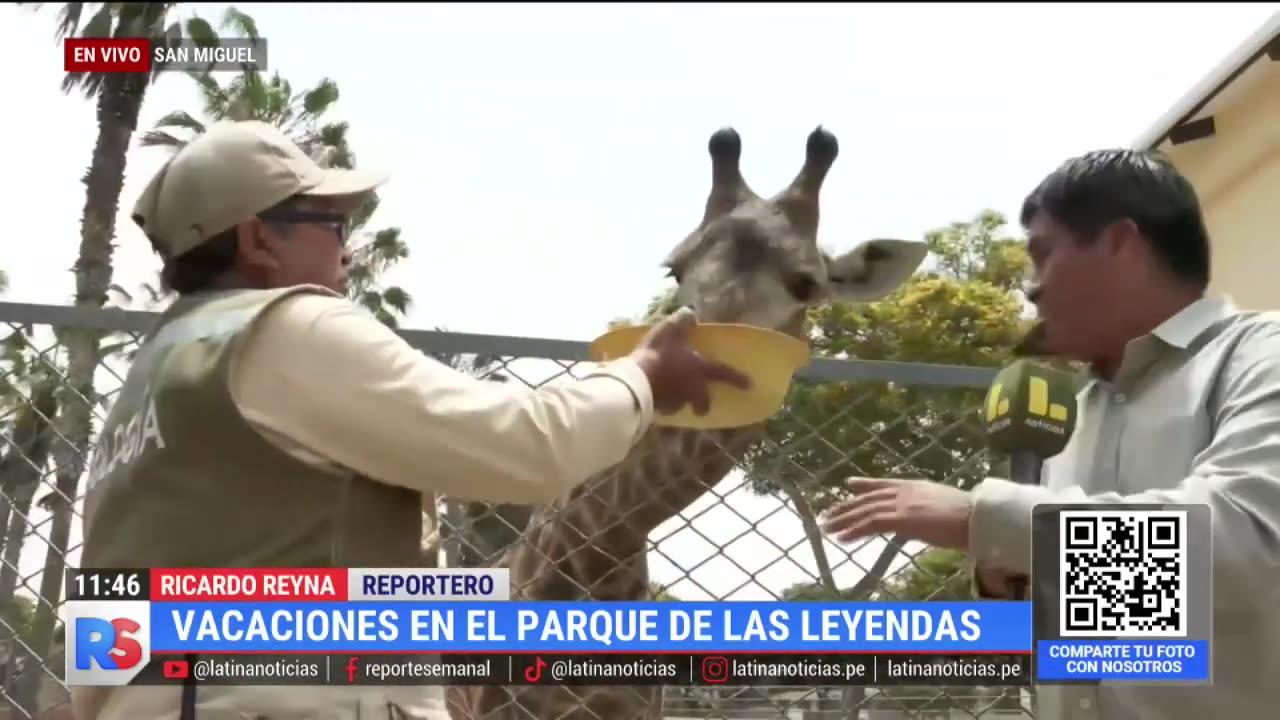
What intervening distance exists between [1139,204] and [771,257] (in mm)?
1608

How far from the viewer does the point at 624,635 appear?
8.14ft

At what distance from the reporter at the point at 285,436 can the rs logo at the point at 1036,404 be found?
0.54m

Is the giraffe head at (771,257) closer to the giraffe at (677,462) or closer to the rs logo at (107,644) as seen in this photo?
the giraffe at (677,462)

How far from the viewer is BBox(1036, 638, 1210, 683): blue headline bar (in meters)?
1.84

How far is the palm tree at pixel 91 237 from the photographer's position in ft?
8.04

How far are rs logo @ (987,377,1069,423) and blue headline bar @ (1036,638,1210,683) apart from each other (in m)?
0.38

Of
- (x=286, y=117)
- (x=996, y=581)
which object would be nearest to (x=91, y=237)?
(x=286, y=117)

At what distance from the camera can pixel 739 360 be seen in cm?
211

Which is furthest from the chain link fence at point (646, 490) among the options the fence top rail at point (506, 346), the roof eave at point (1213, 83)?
the roof eave at point (1213, 83)

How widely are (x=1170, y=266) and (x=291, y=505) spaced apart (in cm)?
144

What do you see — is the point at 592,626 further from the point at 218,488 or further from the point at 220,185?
the point at 220,185

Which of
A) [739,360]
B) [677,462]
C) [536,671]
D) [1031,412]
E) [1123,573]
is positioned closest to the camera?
[1031,412]

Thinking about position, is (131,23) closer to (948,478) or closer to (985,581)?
(948,478)

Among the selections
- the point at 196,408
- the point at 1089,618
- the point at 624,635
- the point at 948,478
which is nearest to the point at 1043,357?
the point at 1089,618
